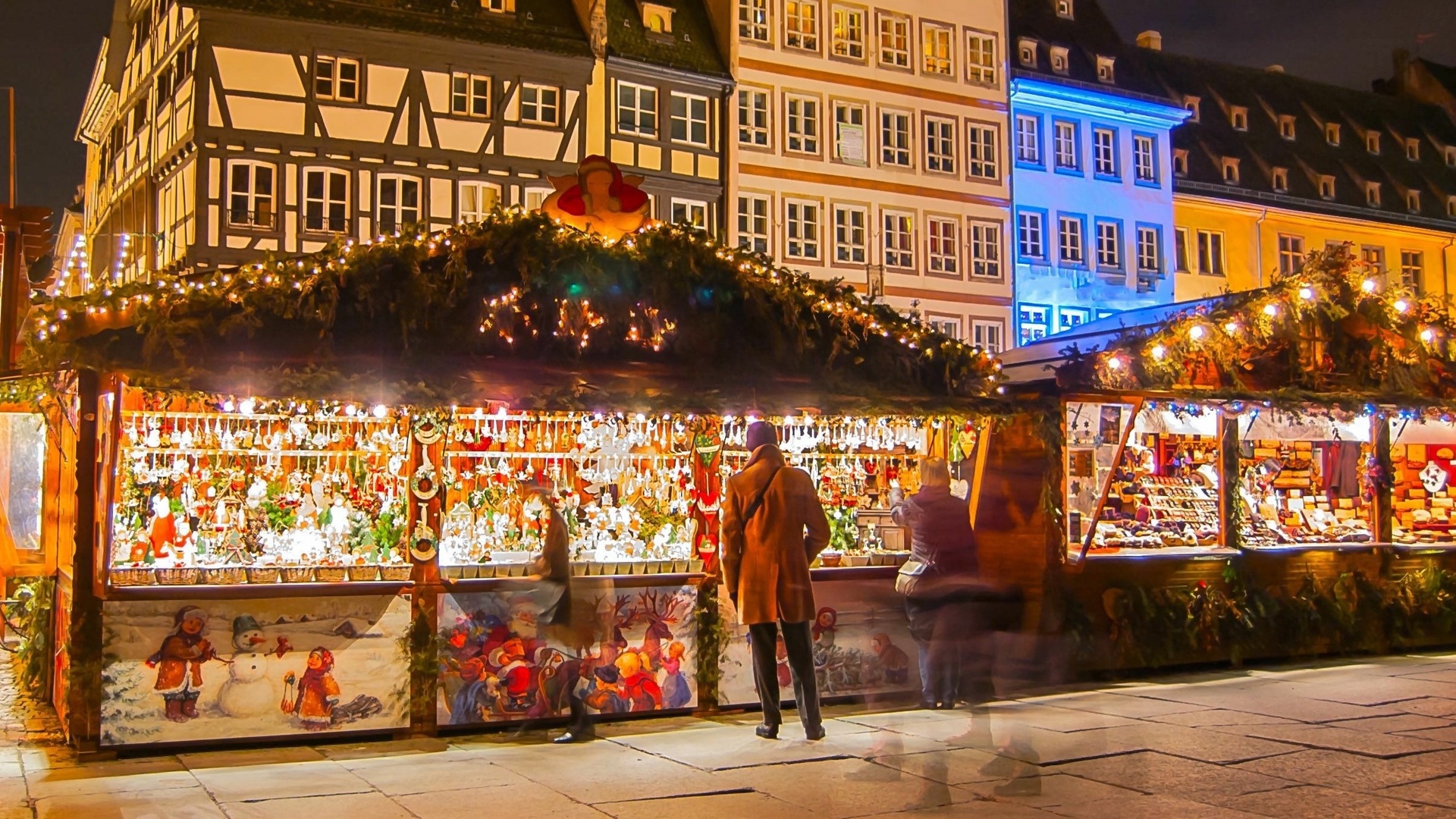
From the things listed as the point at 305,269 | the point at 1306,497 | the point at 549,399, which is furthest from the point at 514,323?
the point at 1306,497

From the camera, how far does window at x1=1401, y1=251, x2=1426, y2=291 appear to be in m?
34.7

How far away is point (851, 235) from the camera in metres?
27.2

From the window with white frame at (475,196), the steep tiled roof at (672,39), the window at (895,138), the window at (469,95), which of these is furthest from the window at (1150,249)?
the window at (469,95)

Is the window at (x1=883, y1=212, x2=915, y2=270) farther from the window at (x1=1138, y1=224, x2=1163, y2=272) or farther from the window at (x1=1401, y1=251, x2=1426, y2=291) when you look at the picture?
the window at (x1=1401, y1=251, x2=1426, y2=291)

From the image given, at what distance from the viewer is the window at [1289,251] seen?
32.5 meters

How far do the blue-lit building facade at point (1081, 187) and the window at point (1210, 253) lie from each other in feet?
3.49

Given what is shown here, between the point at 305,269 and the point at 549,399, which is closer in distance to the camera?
the point at 305,269

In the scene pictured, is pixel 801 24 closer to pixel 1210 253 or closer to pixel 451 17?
pixel 451 17

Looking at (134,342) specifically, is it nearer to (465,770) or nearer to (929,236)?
(465,770)

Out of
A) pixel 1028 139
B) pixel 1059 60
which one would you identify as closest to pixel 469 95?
pixel 1028 139

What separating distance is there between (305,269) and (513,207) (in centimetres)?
126

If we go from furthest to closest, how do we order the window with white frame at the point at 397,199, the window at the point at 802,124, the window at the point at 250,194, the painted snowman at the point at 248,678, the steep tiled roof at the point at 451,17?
the window at the point at 802,124 < the window with white frame at the point at 397,199 < the steep tiled roof at the point at 451,17 < the window at the point at 250,194 < the painted snowman at the point at 248,678

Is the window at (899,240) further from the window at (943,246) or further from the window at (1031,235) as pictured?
the window at (1031,235)

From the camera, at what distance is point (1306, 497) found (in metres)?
11.7
